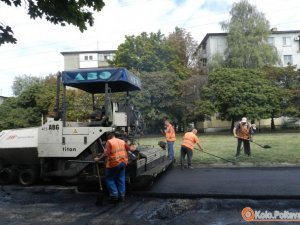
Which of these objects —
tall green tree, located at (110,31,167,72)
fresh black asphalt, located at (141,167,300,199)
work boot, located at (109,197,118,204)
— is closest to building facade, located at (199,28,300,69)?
tall green tree, located at (110,31,167,72)

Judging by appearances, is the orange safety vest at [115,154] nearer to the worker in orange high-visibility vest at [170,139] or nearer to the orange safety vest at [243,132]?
the worker in orange high-visibility vest at [170,139]

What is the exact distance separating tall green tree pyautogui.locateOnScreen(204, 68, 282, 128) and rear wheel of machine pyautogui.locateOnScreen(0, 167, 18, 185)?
2588 centimetres

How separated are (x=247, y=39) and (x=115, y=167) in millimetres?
37895

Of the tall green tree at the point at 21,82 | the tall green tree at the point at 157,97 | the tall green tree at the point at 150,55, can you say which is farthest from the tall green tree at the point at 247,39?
the tall green tree at the point at 21,82

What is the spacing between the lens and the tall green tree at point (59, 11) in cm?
546

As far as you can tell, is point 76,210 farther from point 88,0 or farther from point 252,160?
point 252,160

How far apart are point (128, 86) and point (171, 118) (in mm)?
24741

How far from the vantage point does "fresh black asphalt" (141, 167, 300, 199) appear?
7398mm

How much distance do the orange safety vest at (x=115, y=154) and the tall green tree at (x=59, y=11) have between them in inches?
99.3

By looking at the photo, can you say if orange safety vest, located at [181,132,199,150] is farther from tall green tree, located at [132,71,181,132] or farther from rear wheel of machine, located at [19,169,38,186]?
tall green tree, located at [132,71,181,132]

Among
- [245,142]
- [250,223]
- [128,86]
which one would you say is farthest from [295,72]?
[250,223]

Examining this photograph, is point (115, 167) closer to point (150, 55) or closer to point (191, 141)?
point (191, 141)

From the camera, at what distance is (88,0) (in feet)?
18.5

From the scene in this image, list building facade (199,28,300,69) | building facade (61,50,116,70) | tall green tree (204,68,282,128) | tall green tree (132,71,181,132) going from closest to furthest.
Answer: tall green tree (132,71,181,132) < tall green tree (204,68,282,128) < building facade (199,28,300,69) < building facade (61,50,116,70)
